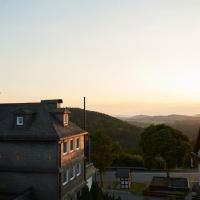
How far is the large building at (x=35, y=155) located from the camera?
34.6 metres

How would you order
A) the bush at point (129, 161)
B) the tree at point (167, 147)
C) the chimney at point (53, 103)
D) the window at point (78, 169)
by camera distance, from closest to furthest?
the chimney at point (53, 103), the window at point (78, 169), the tree at point (167, 147), the bush at point (129, 161)

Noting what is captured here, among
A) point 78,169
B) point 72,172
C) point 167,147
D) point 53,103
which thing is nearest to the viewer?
point 72,172

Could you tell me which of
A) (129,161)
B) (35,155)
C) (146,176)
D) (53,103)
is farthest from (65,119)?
(129,161)

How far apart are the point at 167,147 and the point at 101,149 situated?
34.5ft

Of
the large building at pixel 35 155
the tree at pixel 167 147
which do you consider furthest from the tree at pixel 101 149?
the large building at pixel 35 155

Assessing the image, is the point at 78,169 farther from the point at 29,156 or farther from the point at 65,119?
the point at 29,156

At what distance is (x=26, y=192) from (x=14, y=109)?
9.86m

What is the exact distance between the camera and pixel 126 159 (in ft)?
243

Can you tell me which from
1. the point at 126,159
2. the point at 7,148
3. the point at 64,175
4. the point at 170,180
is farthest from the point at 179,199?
the point at 126,159

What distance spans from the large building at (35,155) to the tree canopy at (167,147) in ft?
70.9

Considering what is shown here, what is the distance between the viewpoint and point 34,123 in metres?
36.4

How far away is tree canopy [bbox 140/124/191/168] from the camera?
55.3 meters

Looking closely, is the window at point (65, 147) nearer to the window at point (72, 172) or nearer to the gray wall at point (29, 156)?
the gray wall at point (29, 156)

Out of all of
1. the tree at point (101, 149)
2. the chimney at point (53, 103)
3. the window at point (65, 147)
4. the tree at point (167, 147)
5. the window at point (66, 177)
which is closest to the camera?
the window at point (66, 177)
